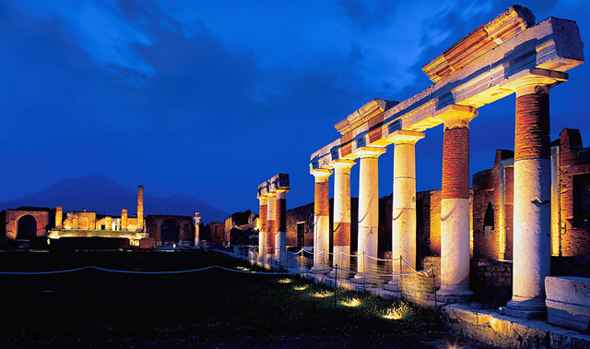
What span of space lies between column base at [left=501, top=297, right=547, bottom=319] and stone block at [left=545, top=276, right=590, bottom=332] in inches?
12.9

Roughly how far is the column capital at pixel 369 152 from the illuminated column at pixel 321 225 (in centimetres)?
345

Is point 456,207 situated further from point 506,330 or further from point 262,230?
point 262,230

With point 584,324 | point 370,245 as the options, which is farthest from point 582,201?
point 584,324

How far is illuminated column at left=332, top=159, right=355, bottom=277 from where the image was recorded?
15289 mm

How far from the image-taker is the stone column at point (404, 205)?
11594mm

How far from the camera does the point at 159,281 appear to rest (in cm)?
1598

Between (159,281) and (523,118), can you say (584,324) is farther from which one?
(159,281)

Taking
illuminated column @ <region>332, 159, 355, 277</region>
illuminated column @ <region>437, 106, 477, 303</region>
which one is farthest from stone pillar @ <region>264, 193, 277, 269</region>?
illuminated column @ <region>437, 106, 477, 303</region>

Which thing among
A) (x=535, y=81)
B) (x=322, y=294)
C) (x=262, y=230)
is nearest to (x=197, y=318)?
(x=322, y=294)

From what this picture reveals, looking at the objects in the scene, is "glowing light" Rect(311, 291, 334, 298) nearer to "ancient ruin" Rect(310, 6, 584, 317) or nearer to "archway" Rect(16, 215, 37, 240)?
"ancient ruin" Rect(310, 6, 584, 317)

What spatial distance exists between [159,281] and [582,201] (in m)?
13.9

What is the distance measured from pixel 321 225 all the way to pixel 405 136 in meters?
6.23

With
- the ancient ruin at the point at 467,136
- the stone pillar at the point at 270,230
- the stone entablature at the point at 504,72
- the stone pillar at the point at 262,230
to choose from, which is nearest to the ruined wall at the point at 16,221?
the stone pillar at the point at 262,230

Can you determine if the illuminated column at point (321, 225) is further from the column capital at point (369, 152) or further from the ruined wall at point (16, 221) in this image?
the ruined wall at point (16, 221)
